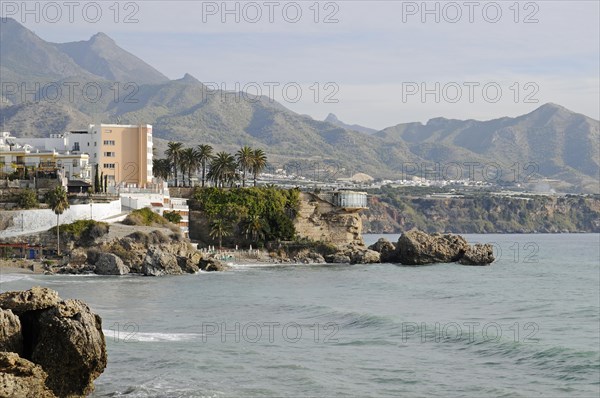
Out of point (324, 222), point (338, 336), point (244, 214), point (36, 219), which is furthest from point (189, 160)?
point (338, 336)

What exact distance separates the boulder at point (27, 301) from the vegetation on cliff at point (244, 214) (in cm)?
7538

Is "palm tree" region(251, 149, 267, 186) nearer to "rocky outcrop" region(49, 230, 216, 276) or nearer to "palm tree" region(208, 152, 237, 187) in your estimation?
"palm tree" region(208, 152, 237, 187)

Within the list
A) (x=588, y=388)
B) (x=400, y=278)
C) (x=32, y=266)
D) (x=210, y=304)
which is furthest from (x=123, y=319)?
(x=400, y=278)

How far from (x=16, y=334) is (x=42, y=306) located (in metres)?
0.86

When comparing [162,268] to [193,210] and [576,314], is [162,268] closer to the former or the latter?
[193,210]

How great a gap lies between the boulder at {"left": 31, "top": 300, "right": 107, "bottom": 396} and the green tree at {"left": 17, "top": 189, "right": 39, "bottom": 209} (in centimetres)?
6595

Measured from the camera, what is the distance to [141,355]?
35.4m

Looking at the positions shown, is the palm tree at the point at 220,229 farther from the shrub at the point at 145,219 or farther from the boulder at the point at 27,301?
the boulder at the point at 27,301

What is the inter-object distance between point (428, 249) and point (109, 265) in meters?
36.7

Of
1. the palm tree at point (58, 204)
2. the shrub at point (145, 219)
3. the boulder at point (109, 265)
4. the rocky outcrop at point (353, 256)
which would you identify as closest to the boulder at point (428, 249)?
the rocky outcrop at point (353, 256)

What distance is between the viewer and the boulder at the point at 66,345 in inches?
869

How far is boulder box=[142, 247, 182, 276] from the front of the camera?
7656 centimetres

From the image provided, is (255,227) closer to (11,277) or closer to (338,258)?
(338,258)

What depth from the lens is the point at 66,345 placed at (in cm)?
2211
